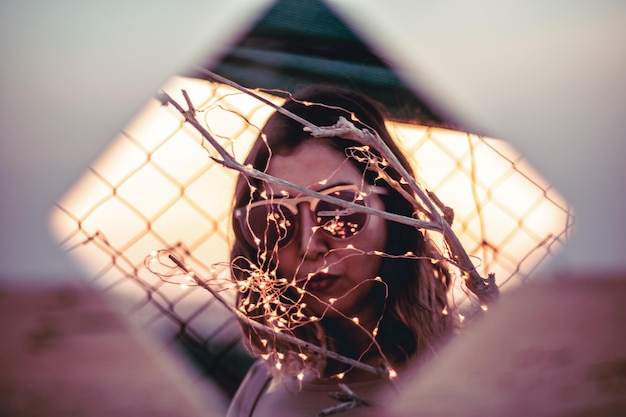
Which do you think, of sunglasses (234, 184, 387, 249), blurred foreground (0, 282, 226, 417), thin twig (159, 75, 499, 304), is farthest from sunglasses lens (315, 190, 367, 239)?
blurred foreground (0, 282, 226, 417)

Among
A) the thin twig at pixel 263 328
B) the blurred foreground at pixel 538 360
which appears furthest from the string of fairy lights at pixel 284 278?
the blurred foreground at pixel 538 360

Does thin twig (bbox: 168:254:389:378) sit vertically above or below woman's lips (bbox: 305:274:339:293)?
below

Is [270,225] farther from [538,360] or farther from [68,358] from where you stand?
[538,360]

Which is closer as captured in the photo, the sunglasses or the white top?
the sunglasses

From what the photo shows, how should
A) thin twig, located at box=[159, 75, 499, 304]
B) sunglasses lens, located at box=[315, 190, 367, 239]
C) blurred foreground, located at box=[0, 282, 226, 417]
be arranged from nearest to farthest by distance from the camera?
1. thin twig, located at box=[159, 75, 499, 304]
2. sunglasses lens, located at box=[315, 190, 367, 239]
3. blurred foreground, located at box=[0, 282, 226, 417]

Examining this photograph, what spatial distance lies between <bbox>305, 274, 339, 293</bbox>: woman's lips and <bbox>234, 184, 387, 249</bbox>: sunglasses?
0.29 ft

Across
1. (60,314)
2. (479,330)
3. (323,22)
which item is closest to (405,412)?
(479,330)

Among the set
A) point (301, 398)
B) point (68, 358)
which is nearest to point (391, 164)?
point (301, 398)

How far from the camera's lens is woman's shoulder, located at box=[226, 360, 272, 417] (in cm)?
131

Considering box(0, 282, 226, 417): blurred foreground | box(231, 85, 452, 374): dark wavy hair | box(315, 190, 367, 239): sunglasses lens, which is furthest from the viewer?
box(0, 282, 226, 417): blurred foreground

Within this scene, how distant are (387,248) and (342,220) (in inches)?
6.2

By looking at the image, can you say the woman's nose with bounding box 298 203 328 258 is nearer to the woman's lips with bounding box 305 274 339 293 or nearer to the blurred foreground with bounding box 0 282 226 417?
the woman's lips with bounding box 305 274 339 293

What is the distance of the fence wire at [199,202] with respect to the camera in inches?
51.3

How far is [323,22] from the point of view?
1.36 m
